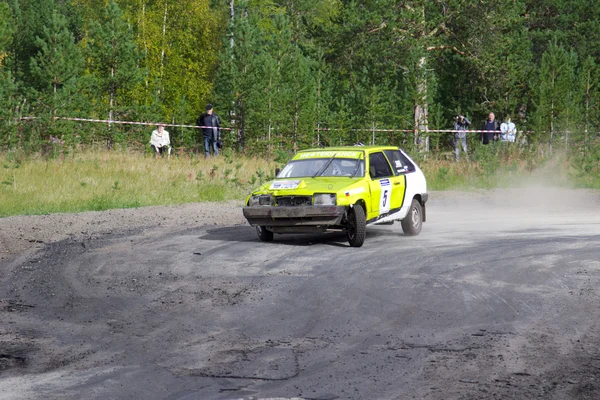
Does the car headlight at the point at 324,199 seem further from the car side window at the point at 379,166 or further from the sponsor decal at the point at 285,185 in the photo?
the car side window at the point at 379,166

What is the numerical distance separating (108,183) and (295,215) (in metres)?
10.2

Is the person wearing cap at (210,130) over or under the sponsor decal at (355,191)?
over

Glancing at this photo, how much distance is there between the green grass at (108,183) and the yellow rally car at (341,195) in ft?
22.0

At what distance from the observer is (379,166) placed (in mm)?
15234

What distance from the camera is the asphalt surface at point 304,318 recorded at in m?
6.75

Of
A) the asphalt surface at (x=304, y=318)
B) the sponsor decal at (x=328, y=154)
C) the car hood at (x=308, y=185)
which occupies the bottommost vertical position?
the asphalt surface at (x=304, y=318)

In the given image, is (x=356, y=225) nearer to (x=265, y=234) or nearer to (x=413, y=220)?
(x=265, y=234)

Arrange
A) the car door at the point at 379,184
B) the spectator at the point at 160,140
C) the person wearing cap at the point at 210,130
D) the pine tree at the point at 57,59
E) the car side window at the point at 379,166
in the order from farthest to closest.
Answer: the pine tree at the point at 57,59 → the person wearing cap at the point at 210,130 → the spectator at the point at 160,140 → the car side window at the point at 379,166 → the car door at the point at 379,184

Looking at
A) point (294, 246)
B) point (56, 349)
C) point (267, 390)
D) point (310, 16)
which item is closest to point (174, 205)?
point (294, 246)

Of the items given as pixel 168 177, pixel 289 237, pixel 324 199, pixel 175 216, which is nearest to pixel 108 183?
pixel 168 177

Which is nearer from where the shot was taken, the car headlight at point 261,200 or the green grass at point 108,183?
the car headlight at point 261,200

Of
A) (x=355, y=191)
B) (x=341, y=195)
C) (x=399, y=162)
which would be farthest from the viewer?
(x=399, y=162)

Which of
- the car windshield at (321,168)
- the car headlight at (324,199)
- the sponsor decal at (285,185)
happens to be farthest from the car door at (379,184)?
the sponsor decal at (285,185)

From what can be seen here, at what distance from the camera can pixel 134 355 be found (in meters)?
7.61
